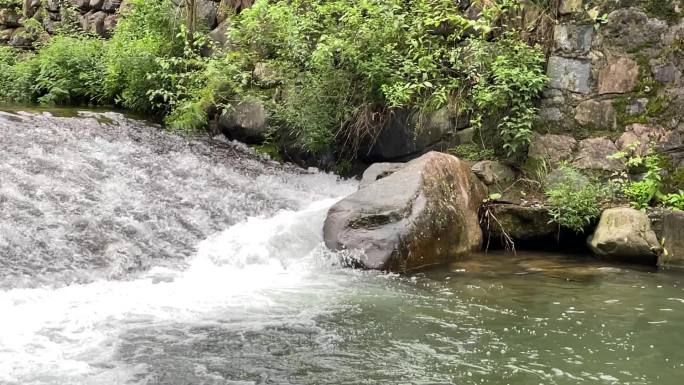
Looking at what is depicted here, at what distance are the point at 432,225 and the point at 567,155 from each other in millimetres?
2415

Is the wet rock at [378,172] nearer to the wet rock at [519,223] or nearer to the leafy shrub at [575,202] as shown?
the wet rock at [519,223]

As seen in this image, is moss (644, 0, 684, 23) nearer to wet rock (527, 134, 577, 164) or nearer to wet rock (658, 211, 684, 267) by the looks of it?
wet rock (527, 134, 577, 164)

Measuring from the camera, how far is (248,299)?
568 centimetres

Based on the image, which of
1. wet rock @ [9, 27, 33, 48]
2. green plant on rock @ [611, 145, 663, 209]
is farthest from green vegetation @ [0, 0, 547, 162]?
wet rock @ [9, 27, 33, 48]

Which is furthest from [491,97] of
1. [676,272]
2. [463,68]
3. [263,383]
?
[263,383]

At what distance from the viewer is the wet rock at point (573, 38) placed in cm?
866

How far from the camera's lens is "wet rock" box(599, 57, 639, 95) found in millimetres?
8328

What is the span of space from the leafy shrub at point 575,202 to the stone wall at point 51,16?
11.6 metres

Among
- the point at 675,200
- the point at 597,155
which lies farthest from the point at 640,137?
the point at 675,200

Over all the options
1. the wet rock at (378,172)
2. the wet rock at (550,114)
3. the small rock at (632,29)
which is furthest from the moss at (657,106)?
the wet rock at (378,172)

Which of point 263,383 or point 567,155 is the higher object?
point 567,155

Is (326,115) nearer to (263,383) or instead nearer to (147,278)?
(147,278)

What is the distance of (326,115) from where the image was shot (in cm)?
995

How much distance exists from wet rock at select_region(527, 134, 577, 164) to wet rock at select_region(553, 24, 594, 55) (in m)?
1.18
